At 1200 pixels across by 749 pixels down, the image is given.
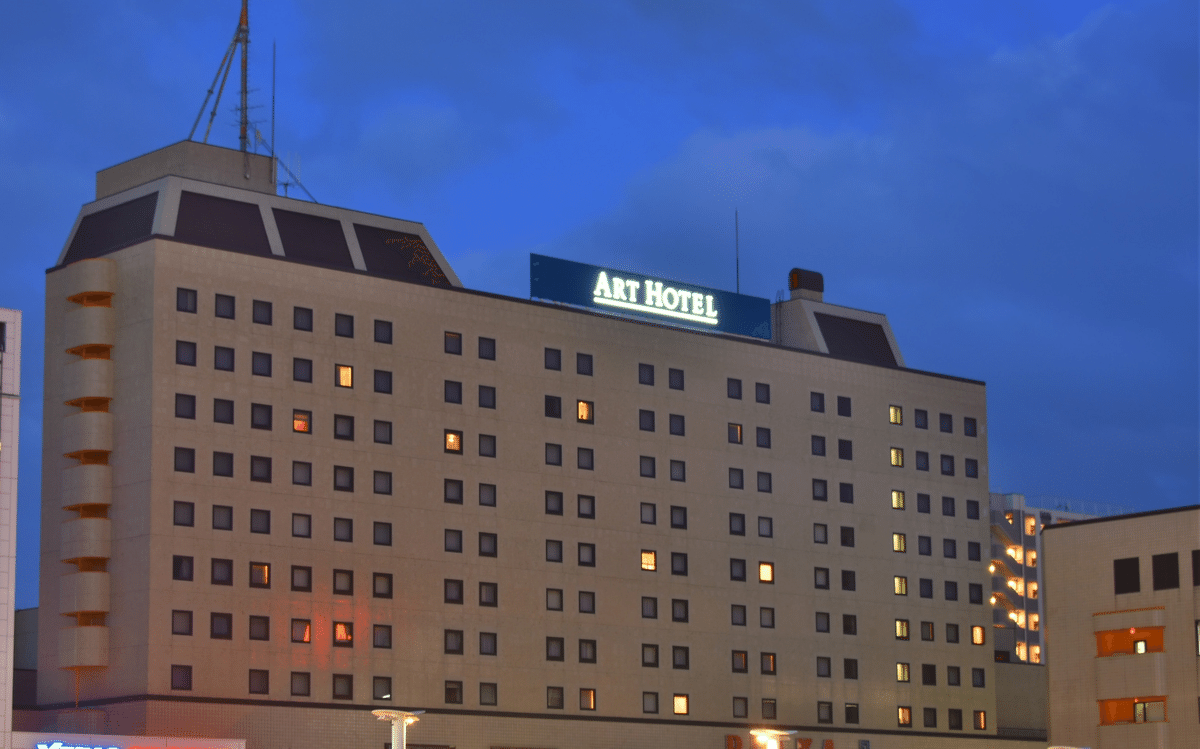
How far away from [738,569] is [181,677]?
3295cm

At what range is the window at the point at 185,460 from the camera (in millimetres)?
86625

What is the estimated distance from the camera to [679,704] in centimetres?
10044

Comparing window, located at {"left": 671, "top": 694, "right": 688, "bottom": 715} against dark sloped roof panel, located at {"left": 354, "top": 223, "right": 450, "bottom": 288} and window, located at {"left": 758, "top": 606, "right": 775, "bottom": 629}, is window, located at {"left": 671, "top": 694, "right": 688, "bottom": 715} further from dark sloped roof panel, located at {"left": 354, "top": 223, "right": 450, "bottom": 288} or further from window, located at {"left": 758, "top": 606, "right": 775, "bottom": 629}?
dark sloped roof panel, located at {"left": 354, "top": 223, "right": 450, "bottom": 288}

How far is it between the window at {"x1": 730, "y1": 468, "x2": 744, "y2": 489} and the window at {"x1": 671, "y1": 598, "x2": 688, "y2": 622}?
740cm

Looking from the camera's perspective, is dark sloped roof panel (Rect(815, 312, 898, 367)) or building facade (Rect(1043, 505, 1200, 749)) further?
dark sloped roof panel (Rect(815, 312, 898, 367))

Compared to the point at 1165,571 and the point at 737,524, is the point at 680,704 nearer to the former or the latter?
the point at 737,524

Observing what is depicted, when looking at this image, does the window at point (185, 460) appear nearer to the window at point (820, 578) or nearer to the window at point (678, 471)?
the window at point (678, 471)

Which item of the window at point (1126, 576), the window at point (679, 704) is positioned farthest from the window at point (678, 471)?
the window at point (1126, 576)

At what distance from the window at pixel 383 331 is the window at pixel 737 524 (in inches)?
905

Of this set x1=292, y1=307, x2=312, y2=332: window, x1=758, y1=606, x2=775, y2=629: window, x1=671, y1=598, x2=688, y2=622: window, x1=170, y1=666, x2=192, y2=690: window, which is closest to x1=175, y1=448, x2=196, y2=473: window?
x1=292, y1=307, x2=312, y2=332: window

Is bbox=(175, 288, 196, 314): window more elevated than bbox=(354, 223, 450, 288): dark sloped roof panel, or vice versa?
bbox=(354, 223, 450, 288): dark sloped roof panel

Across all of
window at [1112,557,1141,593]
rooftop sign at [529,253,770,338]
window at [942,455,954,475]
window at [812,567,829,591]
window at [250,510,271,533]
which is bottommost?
window at [1112,557,1141,593]

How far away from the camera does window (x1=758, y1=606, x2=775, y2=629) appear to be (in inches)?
4109

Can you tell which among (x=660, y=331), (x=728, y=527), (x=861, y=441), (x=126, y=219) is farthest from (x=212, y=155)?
(x=861, y=441)
